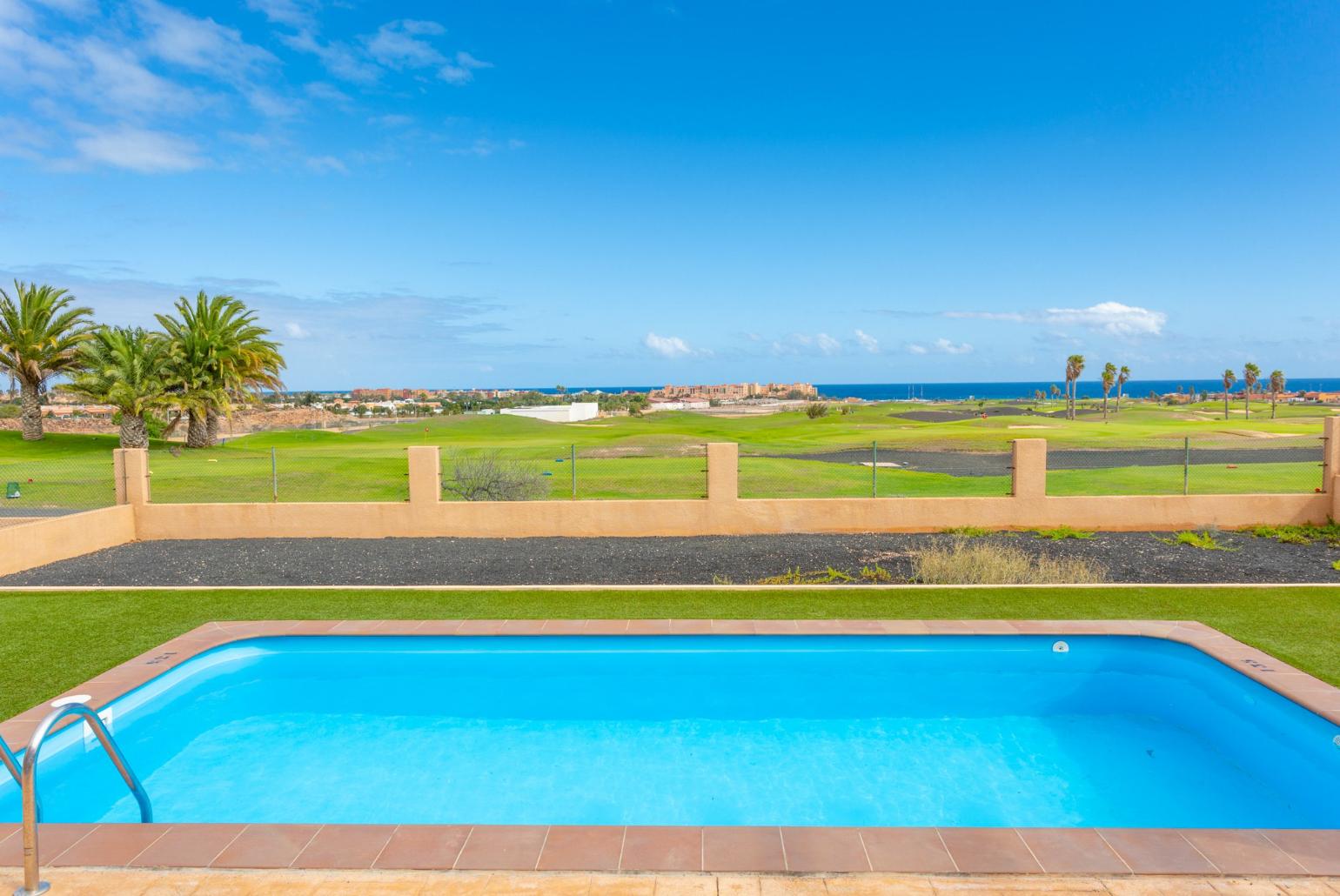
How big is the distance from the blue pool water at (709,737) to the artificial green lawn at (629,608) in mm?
926

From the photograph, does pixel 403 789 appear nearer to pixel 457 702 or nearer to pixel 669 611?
pixel 457 702

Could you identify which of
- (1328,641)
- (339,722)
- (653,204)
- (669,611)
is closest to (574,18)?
(669,611)

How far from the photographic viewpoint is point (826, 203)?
40.5m

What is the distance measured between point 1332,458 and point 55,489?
2593 centimetres

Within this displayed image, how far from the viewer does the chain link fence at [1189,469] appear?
17.9 metres

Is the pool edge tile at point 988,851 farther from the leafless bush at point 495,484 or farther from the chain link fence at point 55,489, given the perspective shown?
the chain link fence at point 55,489

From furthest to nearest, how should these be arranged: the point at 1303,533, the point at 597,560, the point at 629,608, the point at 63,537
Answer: the point at 1303,533 → the point at 63,537 → the point at 597,560 → the point at 629,608

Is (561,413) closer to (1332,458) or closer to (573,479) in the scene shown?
(573,479)

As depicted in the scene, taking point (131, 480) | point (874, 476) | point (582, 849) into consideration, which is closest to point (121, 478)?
point (131, 480)

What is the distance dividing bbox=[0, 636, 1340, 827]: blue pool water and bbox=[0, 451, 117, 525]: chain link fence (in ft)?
32.3

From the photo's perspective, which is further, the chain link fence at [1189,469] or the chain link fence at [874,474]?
the chain link fence at [874,474]

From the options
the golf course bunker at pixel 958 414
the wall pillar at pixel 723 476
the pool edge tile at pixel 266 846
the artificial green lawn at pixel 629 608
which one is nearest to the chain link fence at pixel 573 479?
the wall pillar at pixel 723 476

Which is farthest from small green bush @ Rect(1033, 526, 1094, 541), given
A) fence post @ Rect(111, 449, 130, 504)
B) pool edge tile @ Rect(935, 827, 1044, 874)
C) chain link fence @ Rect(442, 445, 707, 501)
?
fence post @ Rect(111, 449, 130, 504)

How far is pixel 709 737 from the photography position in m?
6.88
